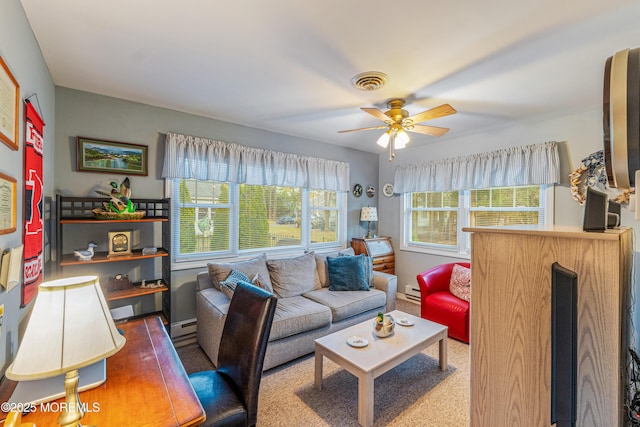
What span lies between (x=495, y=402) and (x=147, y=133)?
3484 millimetres

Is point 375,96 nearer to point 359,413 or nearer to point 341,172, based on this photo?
point 341,172

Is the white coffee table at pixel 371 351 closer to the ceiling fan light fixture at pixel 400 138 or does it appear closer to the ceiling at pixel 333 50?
the ceiling fan light fixture at pixel 400 138

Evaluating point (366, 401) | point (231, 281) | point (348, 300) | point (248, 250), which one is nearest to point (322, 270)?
point (348, 300)

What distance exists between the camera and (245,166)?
3561mm

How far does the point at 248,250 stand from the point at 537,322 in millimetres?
3146

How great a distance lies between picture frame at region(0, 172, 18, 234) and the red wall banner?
0.25m

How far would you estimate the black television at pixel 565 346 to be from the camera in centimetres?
83

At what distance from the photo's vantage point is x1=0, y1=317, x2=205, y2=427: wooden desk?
1002 millimetres

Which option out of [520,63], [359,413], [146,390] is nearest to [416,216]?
[520,63]

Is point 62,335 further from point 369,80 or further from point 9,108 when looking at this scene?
point 369,80

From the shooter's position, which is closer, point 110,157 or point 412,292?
point 110,157

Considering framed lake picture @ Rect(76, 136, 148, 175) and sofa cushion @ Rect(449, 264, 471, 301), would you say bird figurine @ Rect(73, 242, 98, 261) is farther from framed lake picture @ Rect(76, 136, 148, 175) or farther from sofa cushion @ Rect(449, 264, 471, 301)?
sofa cushion @ Rect(449, 264, 471, 301)

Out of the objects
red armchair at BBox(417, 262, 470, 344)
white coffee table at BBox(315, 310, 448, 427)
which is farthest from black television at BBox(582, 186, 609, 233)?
red armchair at BBox(417, 262, 470, 344)

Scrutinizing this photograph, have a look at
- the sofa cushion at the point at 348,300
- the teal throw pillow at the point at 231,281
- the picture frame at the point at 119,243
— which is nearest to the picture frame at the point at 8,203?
the picture frame at the point at 119,243
